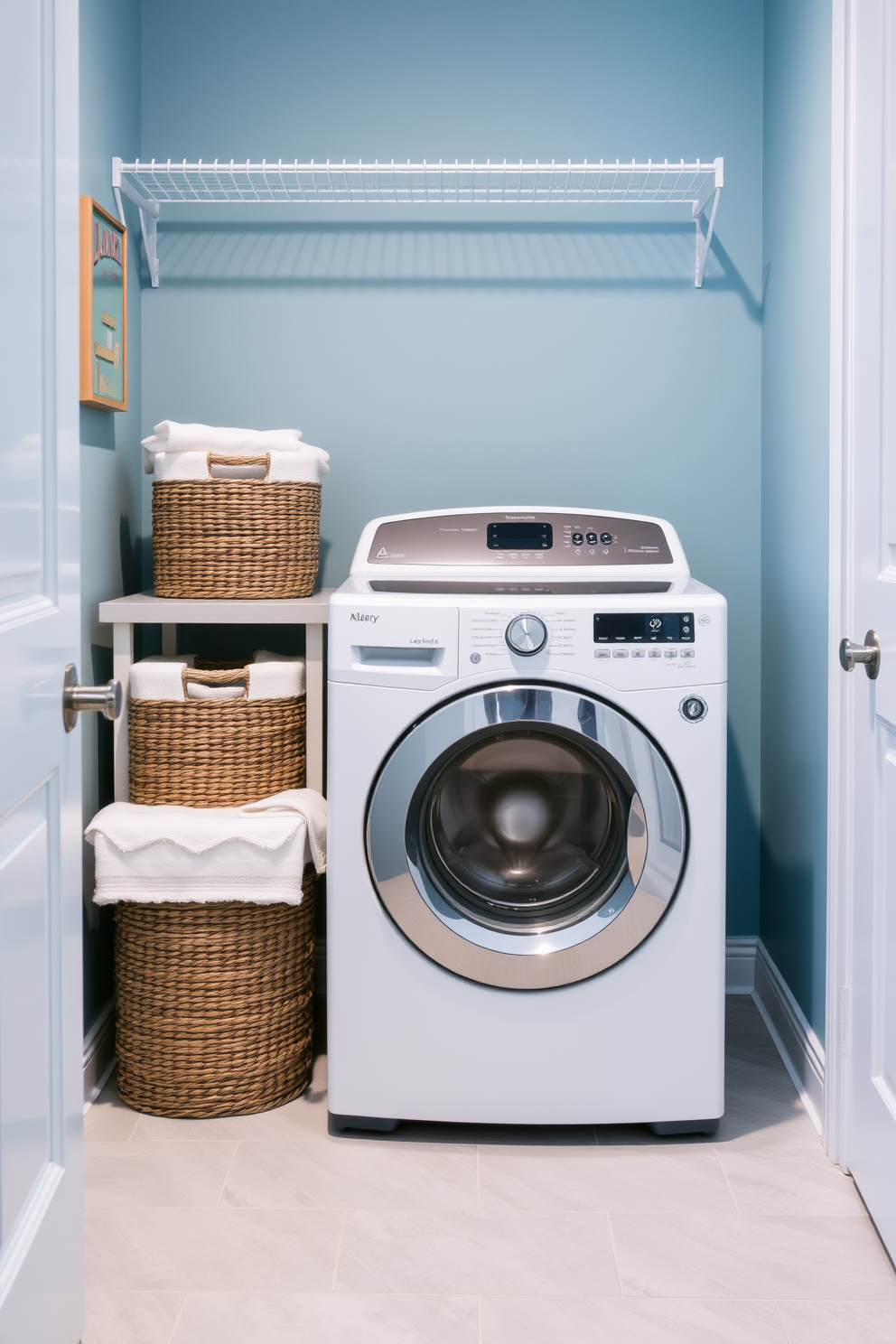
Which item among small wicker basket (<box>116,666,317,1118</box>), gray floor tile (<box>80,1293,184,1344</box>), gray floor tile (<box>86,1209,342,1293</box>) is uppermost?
small wicker basket (<box>116,666,317,1118</box>)

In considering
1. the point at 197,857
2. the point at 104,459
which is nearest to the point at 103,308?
the point at 104,459

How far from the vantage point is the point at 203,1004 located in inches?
76.9

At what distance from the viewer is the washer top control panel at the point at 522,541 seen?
80.3 inches

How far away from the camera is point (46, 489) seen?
1185mm

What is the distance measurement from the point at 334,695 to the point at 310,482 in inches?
19.5

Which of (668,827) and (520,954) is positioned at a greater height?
(668,827)

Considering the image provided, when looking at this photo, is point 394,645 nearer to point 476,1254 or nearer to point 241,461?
point 241,461

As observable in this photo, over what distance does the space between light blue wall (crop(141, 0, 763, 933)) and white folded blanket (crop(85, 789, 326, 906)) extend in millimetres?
776

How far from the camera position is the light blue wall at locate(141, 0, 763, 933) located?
2.39 metres

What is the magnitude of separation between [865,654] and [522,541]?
676 mm

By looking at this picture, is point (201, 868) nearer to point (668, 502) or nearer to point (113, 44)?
point (668, 502)

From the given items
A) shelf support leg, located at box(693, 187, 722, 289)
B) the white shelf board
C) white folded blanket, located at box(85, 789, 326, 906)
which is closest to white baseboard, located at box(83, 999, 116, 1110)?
white folded blanket, located at box(85, 789, 326, 906)

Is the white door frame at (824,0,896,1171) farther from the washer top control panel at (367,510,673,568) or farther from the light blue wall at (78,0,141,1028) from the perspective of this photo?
the light blue wall at (78,0,141,1028)

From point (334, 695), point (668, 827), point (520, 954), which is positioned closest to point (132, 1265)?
point (520, 954)
